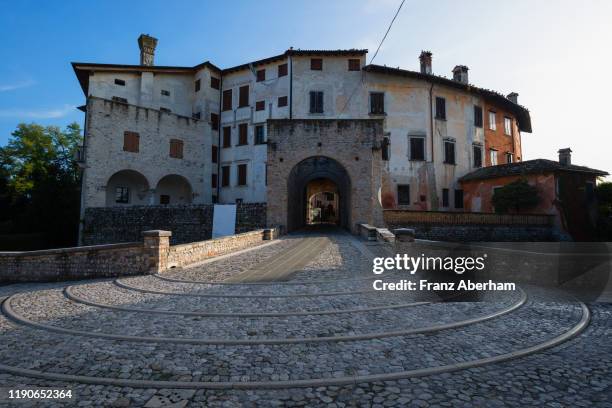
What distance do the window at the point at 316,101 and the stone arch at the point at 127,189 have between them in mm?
15178

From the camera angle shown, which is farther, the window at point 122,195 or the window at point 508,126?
the window at point 508,126

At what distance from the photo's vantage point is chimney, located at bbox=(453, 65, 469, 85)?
96.0ft

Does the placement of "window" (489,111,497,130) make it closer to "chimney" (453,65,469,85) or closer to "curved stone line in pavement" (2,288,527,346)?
"chimney" (453,65,469,85)

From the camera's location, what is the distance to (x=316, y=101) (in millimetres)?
26219

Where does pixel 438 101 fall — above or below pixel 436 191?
above

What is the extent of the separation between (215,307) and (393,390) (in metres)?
3.44

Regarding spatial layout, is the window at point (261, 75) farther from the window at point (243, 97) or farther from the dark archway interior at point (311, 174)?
the dark archway interior at point (311, 174)

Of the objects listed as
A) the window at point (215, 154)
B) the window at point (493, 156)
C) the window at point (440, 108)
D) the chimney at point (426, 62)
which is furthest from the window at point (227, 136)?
the window at point (493, 156)

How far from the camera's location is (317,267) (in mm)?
8781

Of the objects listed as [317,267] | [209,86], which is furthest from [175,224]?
[317,267]

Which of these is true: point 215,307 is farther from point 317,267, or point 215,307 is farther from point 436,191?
point 436,191

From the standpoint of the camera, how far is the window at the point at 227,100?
29.4m

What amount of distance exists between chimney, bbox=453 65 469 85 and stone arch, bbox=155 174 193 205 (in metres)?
27.3

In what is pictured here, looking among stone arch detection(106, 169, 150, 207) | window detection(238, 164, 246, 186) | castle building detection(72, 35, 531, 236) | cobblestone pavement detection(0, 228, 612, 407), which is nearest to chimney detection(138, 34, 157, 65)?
castle building detection(72, 35, 531, 236)
